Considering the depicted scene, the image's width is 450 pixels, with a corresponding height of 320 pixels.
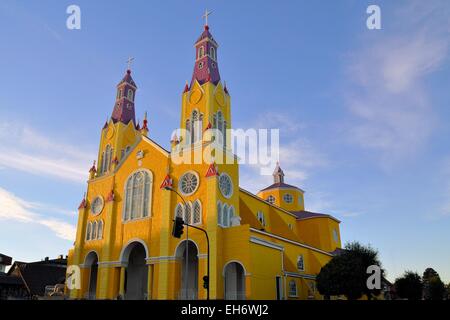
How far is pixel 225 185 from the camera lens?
3381 centimetres

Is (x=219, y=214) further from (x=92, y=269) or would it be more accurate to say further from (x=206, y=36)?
(x=206, y=36)

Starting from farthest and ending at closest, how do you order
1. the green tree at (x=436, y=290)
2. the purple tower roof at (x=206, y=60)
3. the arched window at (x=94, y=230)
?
the green tree at (x=436, y=290) < the arched window at (x=94, y=230) < the purple tower roof at (x=206, y=60)

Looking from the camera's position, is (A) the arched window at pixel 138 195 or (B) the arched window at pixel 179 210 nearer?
(B) the arched window at pixel 179 210

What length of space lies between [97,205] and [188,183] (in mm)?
14097

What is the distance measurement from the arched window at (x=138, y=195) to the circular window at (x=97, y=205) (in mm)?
4304

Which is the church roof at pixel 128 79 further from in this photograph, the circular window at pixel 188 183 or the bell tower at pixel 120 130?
the circular window at pixel 188 183

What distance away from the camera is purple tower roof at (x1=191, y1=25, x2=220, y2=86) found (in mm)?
39219

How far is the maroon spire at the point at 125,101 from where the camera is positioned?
46562mm

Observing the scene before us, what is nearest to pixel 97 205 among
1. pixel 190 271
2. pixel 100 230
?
pixel 100 230

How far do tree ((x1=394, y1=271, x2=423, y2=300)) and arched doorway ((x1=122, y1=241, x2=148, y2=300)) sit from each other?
107 feet

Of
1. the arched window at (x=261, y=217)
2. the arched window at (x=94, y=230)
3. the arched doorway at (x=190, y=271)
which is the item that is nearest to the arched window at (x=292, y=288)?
the arched doorway at (x=190, y=271)

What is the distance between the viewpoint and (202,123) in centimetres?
3659
